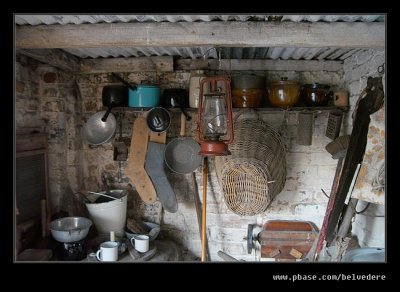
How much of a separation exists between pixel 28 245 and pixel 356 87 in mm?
3154

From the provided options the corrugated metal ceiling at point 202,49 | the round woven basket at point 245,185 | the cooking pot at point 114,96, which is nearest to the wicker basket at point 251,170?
the round woven basket at point 245,185

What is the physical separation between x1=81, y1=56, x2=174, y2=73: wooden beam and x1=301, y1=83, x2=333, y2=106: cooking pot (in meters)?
1.29

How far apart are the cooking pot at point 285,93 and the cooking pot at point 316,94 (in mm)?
113

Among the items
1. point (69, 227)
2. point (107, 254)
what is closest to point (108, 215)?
point (69, 227)

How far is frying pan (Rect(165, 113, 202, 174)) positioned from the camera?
3.18m

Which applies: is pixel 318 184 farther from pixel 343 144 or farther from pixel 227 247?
pixel 227 247

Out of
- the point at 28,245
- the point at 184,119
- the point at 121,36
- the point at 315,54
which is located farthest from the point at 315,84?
the point at 28,245

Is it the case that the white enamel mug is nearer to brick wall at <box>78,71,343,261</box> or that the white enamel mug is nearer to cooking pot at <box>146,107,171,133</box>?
brick wall at <box>78,71,343,261</box>

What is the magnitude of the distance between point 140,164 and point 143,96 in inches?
25.8

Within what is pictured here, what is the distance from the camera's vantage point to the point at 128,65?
10.5 ft

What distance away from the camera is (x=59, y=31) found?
214 centimetres

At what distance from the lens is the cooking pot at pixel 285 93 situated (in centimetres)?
288

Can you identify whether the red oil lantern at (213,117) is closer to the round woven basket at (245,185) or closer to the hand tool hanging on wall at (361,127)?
the round woven basket at (245,185)

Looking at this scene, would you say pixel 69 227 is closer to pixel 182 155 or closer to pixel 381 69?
pixel 182 155
